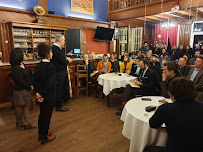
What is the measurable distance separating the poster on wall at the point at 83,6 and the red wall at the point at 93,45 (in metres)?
1.06

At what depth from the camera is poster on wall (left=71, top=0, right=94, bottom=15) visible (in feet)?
25.5

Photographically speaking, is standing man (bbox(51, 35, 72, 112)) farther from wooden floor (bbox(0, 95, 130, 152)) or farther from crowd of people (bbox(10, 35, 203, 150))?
wooden floor (bbox(0, 95, 130, 152))

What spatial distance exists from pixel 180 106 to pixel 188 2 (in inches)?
275

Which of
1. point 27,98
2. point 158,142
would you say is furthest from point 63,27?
point 158,142

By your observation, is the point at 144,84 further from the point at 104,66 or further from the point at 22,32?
the point at 22,32

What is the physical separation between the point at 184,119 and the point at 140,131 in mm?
712

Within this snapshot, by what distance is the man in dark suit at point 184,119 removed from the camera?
123cm

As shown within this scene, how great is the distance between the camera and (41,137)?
8.62ft

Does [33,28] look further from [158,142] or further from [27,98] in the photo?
[158,142]

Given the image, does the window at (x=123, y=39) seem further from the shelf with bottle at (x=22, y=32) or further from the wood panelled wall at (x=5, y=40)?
the wood panelled wall at (x=5, y=40)

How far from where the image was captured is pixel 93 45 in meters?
8.96

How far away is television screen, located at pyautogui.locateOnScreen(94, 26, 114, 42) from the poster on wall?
3.37 feet

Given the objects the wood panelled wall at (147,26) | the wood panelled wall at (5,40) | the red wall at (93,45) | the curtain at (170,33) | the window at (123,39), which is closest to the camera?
the wood panelled wall at (5,40)

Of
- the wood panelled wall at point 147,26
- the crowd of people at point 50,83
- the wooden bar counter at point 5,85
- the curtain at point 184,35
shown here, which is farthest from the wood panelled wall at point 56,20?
the curtain at point 184,35
